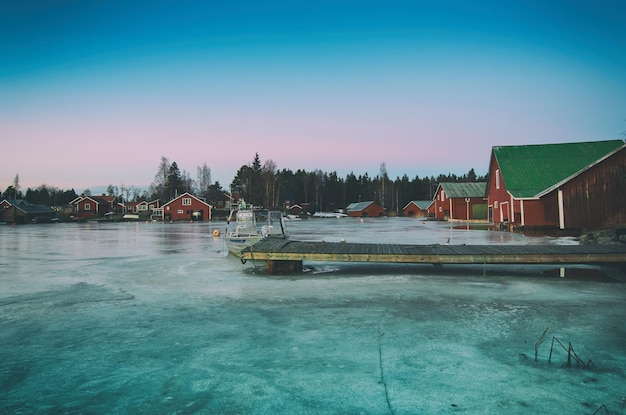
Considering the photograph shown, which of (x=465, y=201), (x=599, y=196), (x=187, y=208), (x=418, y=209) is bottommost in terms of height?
(x=418, y=209)

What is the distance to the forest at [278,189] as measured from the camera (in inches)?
3802

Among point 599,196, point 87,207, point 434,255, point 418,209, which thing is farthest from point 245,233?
point 87,207

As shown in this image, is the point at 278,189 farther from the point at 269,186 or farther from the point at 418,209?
the point at 418,209

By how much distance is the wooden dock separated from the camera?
11609mm

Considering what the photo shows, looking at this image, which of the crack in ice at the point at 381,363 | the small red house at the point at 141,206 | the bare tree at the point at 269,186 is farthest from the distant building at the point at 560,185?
the small red house at the point at 141,206

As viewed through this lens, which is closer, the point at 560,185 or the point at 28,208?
the point at 560,185

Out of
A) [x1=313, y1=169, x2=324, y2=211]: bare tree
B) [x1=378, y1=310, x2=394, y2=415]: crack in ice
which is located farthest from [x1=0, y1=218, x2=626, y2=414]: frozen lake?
[x1=313, y1=169, x2=324, y2=211]: bare tree

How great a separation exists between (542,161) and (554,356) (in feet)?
112

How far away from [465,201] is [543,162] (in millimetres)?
17823

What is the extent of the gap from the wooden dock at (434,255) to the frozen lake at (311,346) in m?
0.92

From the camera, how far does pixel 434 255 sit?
39.4 feet

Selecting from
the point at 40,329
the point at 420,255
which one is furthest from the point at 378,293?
the point at 40,329

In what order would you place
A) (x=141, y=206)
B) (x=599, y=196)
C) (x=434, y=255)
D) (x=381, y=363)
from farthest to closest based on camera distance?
(x=141, y=206)
(x=599, y=196)
(x=434, y=255)
(x=381, y=363)

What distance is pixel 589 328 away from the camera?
6.43 metres
